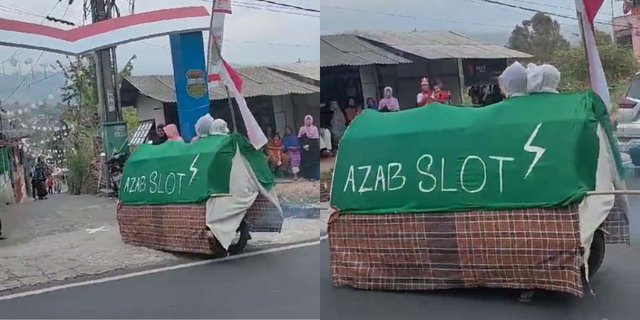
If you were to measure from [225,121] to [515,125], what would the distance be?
239 centimetres

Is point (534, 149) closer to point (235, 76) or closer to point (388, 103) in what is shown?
point (388, 103)

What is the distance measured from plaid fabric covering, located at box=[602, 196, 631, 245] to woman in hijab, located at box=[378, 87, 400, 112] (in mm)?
924

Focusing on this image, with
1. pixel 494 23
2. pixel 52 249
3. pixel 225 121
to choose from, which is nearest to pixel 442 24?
pixel 494 23

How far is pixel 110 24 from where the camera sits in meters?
5.11

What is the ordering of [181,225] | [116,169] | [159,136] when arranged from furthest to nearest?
[116,169]
[159,136]
[181,225]

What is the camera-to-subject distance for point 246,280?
4297 mm

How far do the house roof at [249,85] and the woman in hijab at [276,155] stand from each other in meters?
0.28

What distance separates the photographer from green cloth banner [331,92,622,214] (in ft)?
9.59

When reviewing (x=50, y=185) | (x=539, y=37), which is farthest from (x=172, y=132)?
(x=539, y=37)

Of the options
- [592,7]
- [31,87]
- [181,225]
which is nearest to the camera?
[592,7]

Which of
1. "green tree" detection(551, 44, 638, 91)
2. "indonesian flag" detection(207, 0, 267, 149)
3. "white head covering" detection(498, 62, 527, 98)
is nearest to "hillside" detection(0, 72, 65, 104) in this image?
"indonesian flag" detection(207, 0, 267, 149)

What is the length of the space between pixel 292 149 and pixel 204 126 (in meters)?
1.03

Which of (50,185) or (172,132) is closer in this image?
(172,132)

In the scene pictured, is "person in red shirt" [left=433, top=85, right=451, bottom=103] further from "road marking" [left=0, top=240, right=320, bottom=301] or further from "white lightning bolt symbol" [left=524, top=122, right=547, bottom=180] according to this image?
"road marking" [left=0, top=240, right=320, bottom=301]
